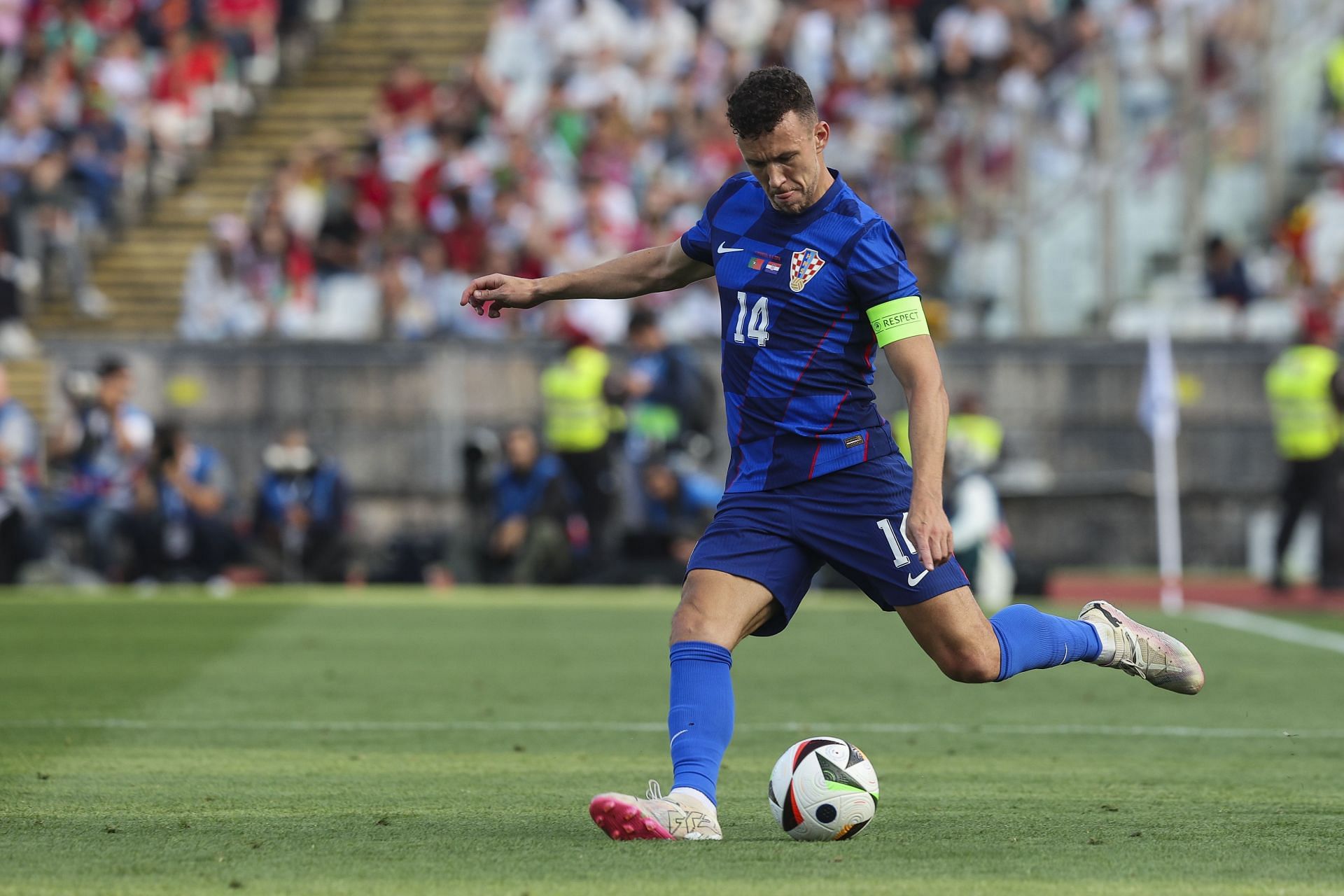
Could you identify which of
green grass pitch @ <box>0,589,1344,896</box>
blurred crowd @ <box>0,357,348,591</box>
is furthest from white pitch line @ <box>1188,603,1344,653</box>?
blurred crowd @ <box>0,357,348,591</box>

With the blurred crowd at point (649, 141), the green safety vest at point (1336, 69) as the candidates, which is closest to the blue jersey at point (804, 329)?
the blurred crowd at point (649, 141)

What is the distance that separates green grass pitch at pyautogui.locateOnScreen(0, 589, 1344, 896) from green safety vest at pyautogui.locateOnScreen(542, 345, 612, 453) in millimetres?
3747

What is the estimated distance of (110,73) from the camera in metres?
25.1

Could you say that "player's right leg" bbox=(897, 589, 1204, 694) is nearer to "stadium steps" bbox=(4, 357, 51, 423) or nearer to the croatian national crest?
the croatian national crest

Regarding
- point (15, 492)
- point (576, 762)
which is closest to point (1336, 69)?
point (15, 492)

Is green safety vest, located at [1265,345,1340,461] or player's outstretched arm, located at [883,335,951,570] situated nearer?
player's outstretched arm, located at [883,335,951,570]

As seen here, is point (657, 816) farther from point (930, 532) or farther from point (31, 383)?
point (31, 383)

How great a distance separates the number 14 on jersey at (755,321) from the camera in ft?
21.1

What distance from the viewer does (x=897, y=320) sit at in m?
6.24

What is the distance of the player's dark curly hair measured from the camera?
241 inches

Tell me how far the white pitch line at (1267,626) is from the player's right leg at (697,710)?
25.8ft

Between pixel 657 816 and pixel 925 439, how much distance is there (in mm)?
1256

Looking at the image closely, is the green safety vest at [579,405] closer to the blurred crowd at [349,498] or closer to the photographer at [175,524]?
the blurred crowd at [349,498]

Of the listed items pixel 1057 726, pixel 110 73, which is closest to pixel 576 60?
pixel 110 73
